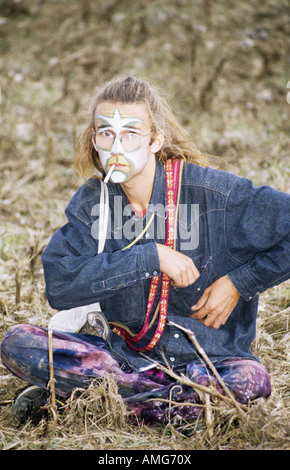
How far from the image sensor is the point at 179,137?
258 cm

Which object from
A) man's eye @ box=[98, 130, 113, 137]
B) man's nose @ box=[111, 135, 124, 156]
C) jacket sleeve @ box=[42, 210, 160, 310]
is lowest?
jacket sleeve @ box=[42, 210, 160, 310]

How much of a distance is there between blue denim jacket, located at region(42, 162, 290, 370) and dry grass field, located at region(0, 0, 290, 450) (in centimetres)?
34

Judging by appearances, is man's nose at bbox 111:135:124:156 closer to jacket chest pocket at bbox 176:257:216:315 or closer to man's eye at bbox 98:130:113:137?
man's eye at bbox 98:130:113:137

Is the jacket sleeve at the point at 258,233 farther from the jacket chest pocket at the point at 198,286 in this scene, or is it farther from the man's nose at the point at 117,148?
the man's nose at the point at 117,148

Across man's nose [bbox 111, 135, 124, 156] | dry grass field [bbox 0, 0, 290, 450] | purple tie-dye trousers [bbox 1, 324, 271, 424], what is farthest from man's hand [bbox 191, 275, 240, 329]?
man's nose [bbox 111, 135, 124, 156]

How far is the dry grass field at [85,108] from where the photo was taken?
6.97 ft

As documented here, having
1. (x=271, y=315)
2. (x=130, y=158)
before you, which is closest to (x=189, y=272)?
(x=130, y=158)

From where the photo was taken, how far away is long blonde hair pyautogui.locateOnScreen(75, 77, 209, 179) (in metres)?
2.40

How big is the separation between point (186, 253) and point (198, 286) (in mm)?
154

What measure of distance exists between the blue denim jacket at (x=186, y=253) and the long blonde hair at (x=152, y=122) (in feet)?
0.45

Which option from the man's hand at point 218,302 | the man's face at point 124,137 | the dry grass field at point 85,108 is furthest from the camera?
the man's face at point 124,137

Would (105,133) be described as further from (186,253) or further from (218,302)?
(218,302)

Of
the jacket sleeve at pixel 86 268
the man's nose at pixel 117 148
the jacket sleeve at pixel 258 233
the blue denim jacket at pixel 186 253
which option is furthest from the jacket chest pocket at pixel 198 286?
the man's nose at pixel 117 148

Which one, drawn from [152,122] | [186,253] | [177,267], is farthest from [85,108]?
[177,267]
